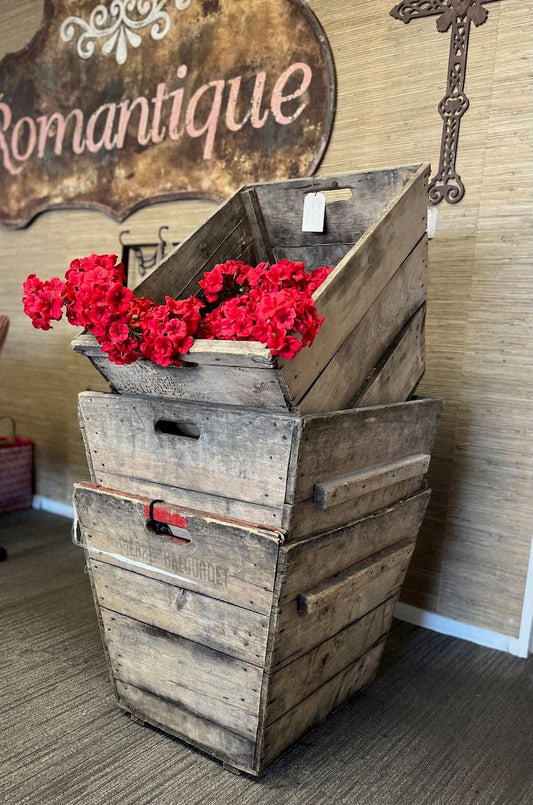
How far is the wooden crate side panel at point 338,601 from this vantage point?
1445 mm

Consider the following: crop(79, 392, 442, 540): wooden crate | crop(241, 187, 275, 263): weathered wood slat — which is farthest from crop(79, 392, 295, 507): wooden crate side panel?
crop(241, 187, 275, 263): weathered wood slat

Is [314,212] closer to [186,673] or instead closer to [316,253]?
[316,253]

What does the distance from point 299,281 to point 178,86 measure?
5.96ft

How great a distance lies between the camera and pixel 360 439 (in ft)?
5.00

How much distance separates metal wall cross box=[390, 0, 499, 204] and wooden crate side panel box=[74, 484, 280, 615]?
1.46 m

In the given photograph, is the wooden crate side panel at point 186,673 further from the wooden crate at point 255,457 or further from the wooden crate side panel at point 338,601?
the wooden crate at point 255,457

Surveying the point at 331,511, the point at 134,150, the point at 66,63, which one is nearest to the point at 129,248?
the point at 134,150

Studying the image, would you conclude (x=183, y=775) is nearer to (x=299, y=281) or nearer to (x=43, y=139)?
(x=299, y=281)

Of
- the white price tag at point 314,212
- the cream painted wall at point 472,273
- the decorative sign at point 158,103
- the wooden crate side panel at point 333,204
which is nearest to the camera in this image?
the wooden crate side panel at point 333,204

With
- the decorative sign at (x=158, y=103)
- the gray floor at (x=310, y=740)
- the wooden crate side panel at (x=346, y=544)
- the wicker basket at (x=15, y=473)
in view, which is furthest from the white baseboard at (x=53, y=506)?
the wooden crate side panel at (x=346, y=544)

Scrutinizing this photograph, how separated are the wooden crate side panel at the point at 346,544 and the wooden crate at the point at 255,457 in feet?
0.09

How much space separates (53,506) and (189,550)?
2.25 meters

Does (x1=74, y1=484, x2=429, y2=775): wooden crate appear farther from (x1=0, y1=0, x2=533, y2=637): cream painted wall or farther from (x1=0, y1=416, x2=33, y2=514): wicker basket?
(x1=0, y1=416, x2=33, y2=514): wicker basket

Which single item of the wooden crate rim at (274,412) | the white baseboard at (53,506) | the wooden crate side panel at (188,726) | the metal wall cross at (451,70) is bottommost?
the white baseboard at (53,506)
